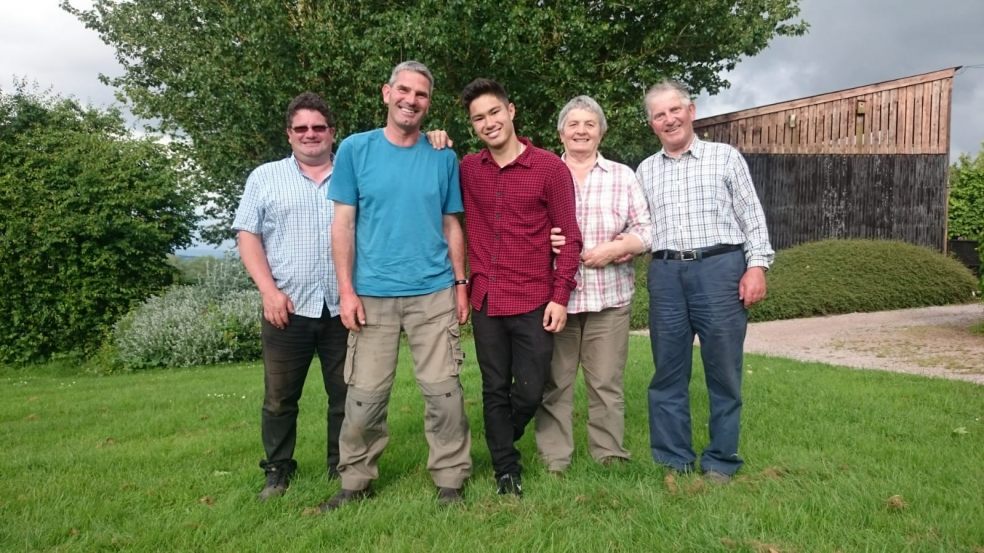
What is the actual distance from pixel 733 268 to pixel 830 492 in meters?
1.19

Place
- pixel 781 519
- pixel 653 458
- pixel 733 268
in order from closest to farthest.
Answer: pixel 781 519
pixel 733 268
pixel 653 458

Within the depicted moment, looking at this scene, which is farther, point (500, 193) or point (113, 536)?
point (500, 193)

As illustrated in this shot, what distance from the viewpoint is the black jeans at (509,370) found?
12.2 ft

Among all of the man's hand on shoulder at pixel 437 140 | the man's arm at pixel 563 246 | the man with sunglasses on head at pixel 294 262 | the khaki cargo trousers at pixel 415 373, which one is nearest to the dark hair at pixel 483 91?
the man's hand on shoulder at pixel 437 140

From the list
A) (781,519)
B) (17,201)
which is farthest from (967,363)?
(17,201)

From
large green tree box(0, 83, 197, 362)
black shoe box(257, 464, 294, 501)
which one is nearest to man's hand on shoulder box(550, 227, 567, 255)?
black shoe box(257, 464, 294, 501)

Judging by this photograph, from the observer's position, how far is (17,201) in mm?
12523

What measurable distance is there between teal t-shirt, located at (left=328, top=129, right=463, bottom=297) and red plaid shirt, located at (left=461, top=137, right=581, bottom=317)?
0.25m

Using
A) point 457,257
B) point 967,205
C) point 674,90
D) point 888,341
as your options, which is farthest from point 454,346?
point 967,205

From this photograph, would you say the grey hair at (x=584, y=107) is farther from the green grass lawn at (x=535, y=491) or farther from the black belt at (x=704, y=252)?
the green grass lawn at (x=535, y=491)

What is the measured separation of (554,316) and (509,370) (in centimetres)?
38

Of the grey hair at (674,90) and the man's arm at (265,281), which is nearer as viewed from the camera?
the man's arm at (265,281)

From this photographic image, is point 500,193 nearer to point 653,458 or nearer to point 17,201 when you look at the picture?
point 653,458

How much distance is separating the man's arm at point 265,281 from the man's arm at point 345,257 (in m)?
0.35
